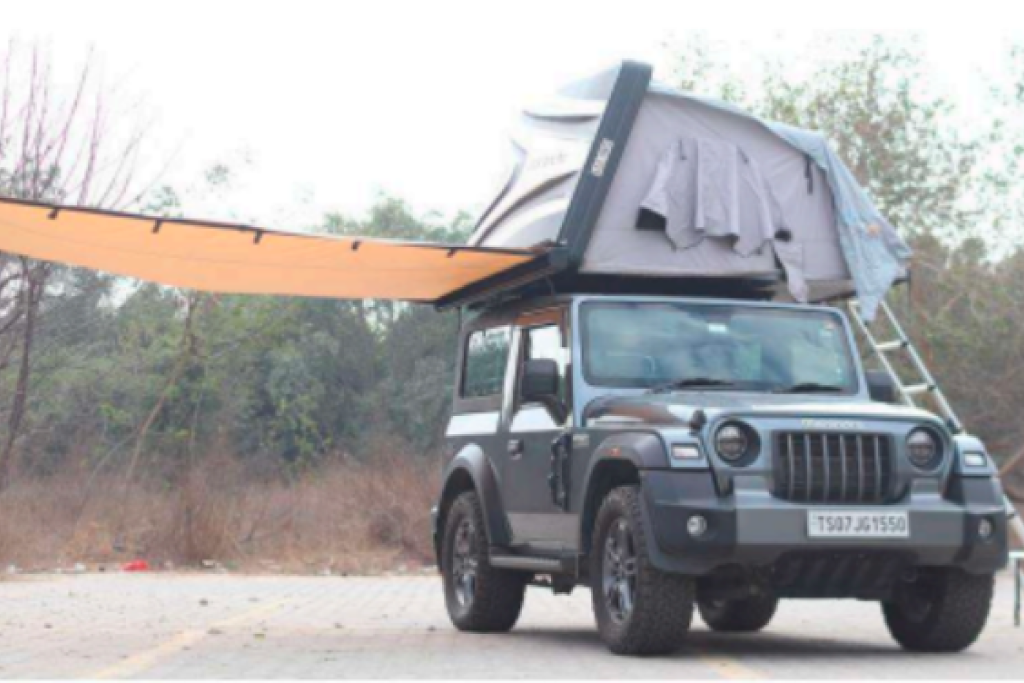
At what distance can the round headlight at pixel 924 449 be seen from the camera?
1077 centimetres

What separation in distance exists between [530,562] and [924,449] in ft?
→ 9.03

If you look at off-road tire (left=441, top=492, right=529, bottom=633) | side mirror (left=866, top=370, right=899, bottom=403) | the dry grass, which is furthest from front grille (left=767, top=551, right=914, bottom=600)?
the dry grass

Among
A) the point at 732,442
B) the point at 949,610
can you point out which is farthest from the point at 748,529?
the point at 949,610

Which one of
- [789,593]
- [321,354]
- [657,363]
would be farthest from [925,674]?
[321,354]

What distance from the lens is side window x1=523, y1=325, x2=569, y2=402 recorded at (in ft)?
39.7

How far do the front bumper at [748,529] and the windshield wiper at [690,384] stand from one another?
4.63ft

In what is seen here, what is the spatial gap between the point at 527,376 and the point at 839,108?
74.3 ft

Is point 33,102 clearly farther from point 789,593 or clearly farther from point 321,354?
point 321,354

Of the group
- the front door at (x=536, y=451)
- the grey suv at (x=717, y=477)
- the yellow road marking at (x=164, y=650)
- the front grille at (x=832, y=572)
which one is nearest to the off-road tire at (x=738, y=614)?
the grey suv at (x=717, y=477)

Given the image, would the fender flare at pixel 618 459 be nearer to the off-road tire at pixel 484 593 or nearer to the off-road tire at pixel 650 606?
the off-road tire at pixel 650 606

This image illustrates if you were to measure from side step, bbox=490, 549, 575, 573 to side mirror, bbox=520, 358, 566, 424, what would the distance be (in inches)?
34.0

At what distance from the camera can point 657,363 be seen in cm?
1202

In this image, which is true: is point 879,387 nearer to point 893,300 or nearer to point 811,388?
point 811,388

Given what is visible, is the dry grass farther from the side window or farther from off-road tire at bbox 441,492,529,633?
the side window
